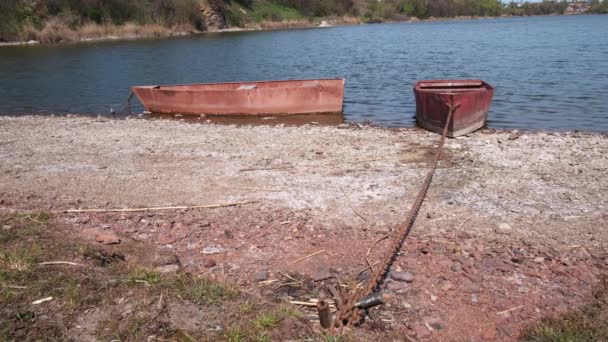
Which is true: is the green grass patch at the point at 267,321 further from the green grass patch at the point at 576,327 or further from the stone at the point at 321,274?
the green grass patch at the point at 576,327

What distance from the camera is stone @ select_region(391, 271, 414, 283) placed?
15.3ft

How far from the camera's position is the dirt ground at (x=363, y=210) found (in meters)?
4.44

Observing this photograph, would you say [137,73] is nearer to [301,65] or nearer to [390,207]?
[301,65]

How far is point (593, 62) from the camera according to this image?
23922 millimetres

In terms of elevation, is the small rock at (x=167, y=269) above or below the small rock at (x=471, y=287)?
above

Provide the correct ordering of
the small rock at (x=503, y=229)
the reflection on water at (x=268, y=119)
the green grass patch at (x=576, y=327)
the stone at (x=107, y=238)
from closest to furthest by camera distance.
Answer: the green grass patch at (x=576, y=327), the stone at (x=107, y=238), the small rock at (x=503, y=229), the reflection on water at (x=268, y=119)

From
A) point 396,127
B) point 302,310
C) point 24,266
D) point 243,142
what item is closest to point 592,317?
point 302,310

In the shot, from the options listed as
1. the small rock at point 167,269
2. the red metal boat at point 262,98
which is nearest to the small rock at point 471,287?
the small rock at point 167,269

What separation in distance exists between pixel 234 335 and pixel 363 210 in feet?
10.8

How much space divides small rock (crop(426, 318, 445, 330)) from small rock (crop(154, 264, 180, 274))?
2.34m

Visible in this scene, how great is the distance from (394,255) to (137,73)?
2439 centimetres

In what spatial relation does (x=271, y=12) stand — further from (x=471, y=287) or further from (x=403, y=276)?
(x=471, y=287)

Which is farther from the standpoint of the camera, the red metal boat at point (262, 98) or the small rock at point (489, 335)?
the red metal boat at point (262, 98)

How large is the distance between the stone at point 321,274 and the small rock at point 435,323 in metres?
1.07
